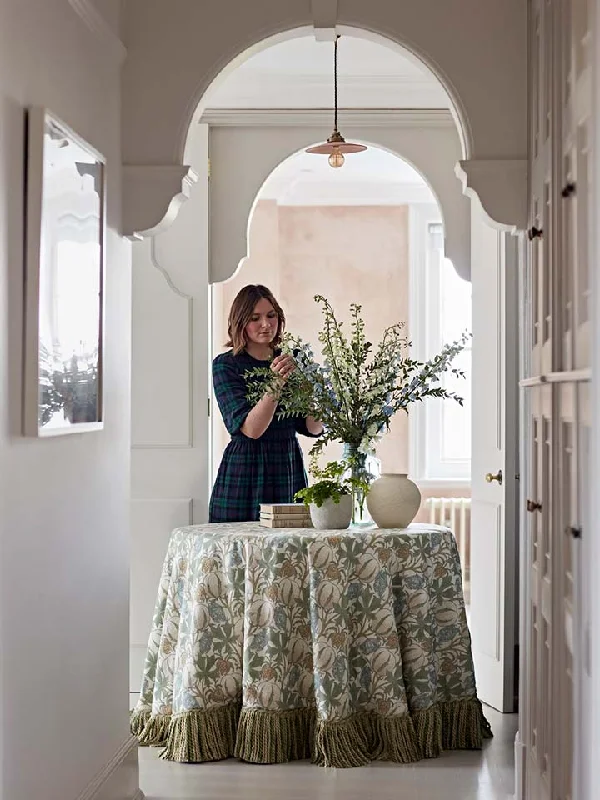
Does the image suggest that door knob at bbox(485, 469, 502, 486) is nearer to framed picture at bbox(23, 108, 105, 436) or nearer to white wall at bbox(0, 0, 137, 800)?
white wall at bbox(0, 0, 137, 800)

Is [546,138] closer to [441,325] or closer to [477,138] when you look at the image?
[477,138]

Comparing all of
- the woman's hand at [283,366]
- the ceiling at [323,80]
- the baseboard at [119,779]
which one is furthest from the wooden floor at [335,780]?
the ceiling at [323,80]

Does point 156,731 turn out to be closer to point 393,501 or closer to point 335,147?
point 393,501

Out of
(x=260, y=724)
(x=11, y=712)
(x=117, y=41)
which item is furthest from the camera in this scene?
(x=260, y=724)

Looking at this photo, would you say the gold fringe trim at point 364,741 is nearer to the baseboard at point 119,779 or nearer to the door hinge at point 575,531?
the baseboard at point 119,779

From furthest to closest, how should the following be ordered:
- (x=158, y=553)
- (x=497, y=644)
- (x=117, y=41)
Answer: (x=158, y=553) < (x=497, y=644) < (x=117, y=41)

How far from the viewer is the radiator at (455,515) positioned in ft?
25.3

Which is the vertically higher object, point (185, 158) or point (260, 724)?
point (185, 158)

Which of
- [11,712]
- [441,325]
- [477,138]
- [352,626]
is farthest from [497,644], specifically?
[441,325]

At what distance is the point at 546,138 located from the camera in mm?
2928

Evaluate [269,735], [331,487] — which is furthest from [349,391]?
[269,735]

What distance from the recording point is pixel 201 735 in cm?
368

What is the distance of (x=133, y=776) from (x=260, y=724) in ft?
1.67

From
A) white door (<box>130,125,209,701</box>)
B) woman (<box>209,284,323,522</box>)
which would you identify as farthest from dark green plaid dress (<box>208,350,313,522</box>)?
white door (<box>130,125,209,701</box>)
